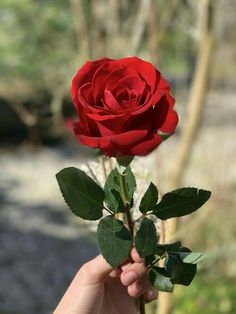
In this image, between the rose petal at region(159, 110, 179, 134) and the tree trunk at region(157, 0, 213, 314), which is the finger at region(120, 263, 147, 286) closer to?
the rose petal at region(159, 110, 179, 134)

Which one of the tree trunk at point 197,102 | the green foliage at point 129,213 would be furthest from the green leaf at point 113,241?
the tree trunk at point 197,102

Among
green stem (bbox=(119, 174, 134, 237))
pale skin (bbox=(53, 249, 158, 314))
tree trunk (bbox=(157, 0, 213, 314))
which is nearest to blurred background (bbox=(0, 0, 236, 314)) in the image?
tree trunk (bbox=(157, 0, 213, 314))

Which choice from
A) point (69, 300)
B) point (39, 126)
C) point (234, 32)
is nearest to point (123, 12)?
point (234, 32)

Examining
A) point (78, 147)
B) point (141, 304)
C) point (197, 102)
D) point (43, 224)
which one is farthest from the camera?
→ point (78, 147)

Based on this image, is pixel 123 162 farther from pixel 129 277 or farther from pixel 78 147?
pixel 78 147

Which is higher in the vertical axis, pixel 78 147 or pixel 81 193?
pixel 81 193

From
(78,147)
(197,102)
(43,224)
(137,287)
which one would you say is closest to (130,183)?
(137,287)
